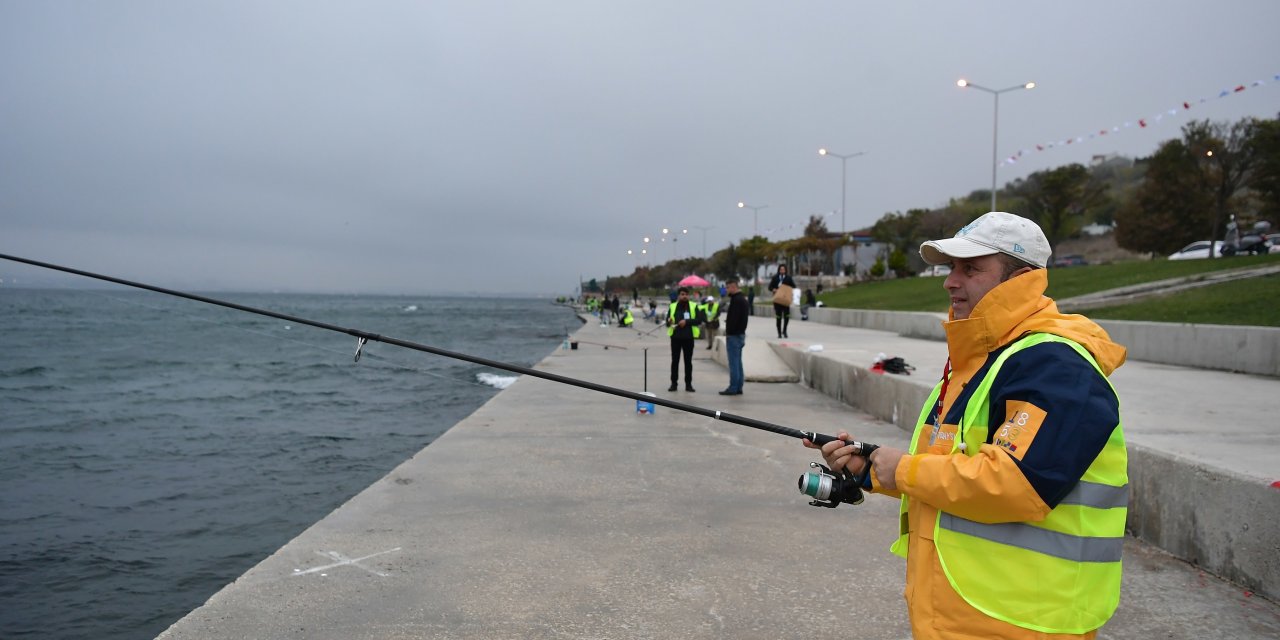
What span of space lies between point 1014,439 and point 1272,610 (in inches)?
112

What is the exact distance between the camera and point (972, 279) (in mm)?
2178

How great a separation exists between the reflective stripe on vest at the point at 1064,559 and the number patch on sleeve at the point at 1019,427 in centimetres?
16

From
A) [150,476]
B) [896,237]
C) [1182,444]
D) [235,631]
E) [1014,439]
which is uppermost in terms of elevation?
[896,237]

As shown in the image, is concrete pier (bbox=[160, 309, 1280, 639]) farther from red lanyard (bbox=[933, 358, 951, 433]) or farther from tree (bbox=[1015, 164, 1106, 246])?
tree (bbox=[1015, 164, 1106, 246])

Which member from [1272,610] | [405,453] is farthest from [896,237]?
[1272,610]

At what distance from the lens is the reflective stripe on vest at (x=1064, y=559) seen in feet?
6.22

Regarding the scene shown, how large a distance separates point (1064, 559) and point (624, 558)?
3.05 metres

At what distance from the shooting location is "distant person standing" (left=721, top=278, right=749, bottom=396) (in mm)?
11547

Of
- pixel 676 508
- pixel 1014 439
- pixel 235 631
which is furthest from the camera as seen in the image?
pixel 676 508

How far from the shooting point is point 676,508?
18.9 feet

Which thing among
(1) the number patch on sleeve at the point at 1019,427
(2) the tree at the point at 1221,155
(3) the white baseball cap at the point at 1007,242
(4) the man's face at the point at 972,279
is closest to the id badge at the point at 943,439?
(1) the number patch on sleeve at the point at 1019,427

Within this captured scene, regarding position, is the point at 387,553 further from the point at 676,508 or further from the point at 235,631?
the point at 676,508

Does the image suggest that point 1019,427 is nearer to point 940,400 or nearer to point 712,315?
point 940,400

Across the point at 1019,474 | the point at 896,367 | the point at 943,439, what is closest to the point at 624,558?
the point at 943,439
